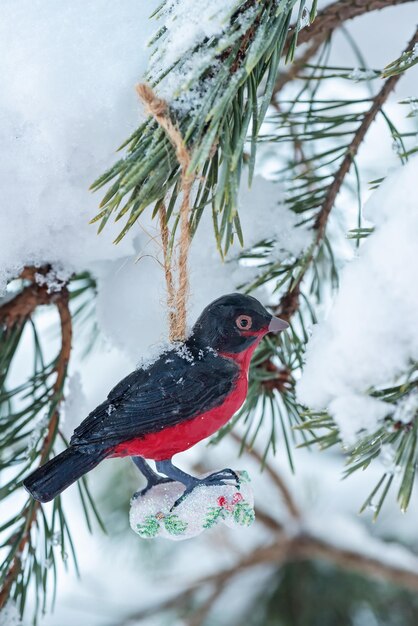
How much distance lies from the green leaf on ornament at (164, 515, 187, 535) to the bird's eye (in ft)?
0.41

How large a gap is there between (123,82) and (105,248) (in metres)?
0.12

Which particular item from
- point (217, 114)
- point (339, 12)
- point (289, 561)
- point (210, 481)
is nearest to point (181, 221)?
point (217, 114)

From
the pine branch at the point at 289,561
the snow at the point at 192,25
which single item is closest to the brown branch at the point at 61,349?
the snow at the point at 192,25

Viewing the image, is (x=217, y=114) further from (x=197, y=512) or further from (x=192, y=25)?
(x=197, y=512)

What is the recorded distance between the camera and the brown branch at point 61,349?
0.52 meters

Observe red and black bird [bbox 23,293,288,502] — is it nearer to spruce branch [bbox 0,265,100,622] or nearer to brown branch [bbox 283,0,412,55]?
spruce branch [bbox 0,265,100,622]

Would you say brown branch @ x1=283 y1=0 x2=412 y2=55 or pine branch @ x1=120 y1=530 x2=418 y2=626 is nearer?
brown branch @ x1=283 y1=0 x2=412 y2=55

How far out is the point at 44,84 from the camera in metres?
0.44

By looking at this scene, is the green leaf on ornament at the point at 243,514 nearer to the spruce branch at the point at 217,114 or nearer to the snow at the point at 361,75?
the spruce branch at the point at 217,114

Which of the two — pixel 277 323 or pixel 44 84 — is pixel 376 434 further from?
pixel 44 84

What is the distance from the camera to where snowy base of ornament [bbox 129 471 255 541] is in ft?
1.46

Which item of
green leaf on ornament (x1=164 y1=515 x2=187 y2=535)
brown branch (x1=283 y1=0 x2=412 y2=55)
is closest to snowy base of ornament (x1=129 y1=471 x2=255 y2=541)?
green leaf on ornament (x1=164 y1=515 x2=187 y2=535)

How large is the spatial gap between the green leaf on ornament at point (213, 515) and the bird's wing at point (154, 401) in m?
0.07

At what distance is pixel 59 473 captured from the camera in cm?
41
